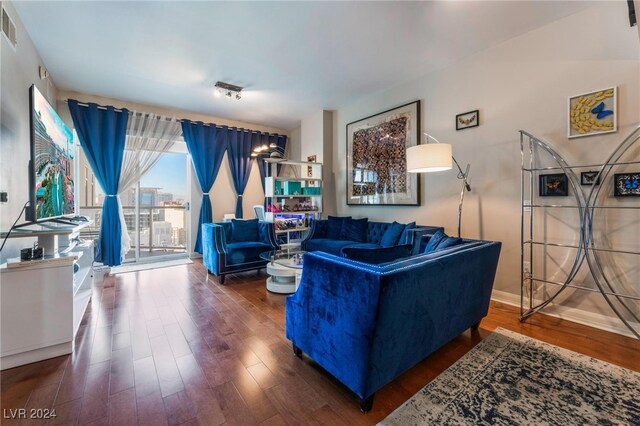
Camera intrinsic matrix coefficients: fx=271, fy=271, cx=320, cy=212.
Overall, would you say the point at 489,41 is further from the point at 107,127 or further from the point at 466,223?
the point at 107,127

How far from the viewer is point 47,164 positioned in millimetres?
2467

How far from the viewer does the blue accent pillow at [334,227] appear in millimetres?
4734

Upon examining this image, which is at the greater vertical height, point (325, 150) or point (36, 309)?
point (325, 150)

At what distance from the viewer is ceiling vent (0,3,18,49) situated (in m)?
2.24

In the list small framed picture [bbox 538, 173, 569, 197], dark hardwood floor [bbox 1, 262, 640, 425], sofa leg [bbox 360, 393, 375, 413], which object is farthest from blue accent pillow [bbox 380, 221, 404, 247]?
sofa leg [bbox 360, 393, 375, 413]

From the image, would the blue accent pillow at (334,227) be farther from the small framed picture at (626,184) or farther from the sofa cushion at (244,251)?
the small framed picture at (626,184)

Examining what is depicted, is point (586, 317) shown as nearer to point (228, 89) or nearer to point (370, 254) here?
point (370, 254)

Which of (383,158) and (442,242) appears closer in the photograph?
(442,242)

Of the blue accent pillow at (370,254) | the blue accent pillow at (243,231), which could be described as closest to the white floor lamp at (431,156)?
the blue accent pillow at (370,254)

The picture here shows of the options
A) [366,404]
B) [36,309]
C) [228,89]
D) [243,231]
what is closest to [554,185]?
[366,404]

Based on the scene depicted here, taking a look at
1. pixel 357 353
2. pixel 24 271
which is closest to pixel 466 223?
pixel 357 353

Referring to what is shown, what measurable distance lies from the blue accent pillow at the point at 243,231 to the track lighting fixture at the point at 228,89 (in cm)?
204

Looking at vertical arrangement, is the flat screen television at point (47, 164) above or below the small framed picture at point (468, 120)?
below

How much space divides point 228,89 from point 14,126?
2.44 meters
